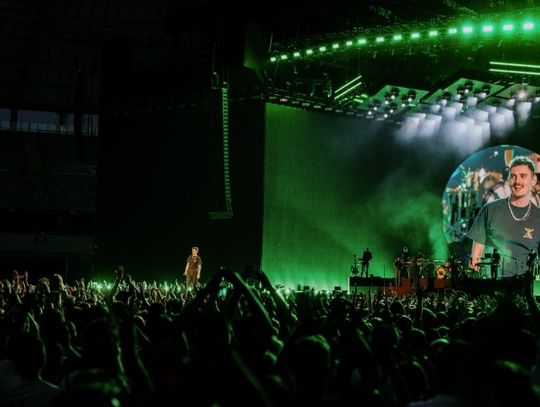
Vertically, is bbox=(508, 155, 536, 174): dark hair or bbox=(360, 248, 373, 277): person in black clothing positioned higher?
bbox=(508, 155, 536, 174): dark hair

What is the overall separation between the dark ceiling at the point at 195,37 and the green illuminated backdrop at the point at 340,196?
1.76 m

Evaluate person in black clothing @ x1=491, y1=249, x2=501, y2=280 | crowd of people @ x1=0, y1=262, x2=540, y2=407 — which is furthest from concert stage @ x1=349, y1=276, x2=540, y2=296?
crowd of people @ x1=0, y1=262, x2=540, y2=407

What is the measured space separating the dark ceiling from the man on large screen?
151 inches

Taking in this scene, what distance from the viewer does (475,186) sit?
80.3ft

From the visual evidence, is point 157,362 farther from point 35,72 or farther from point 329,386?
point 35,72

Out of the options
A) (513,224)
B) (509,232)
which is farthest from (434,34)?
(509,232)

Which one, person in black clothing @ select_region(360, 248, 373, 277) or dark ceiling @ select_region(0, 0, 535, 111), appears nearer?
dark ceiling @ select_region(0, 0, 535, 111)

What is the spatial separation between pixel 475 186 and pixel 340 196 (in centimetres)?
417

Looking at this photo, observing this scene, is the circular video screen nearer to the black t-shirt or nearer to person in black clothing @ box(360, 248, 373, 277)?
the black t-shirt

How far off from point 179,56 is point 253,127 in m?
4.60

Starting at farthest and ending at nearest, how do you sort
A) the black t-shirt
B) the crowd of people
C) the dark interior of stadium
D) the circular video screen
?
the circular video screen → the black t-shirt → the dark interior of stadium → the crowd of people

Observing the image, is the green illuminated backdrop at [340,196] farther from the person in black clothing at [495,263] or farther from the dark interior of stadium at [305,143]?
the person in black clothing at [495,263]

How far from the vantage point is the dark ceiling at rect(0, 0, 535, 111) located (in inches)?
820

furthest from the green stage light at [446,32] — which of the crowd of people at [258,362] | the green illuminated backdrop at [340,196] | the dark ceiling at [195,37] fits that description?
the crowd of people at [258,362]
